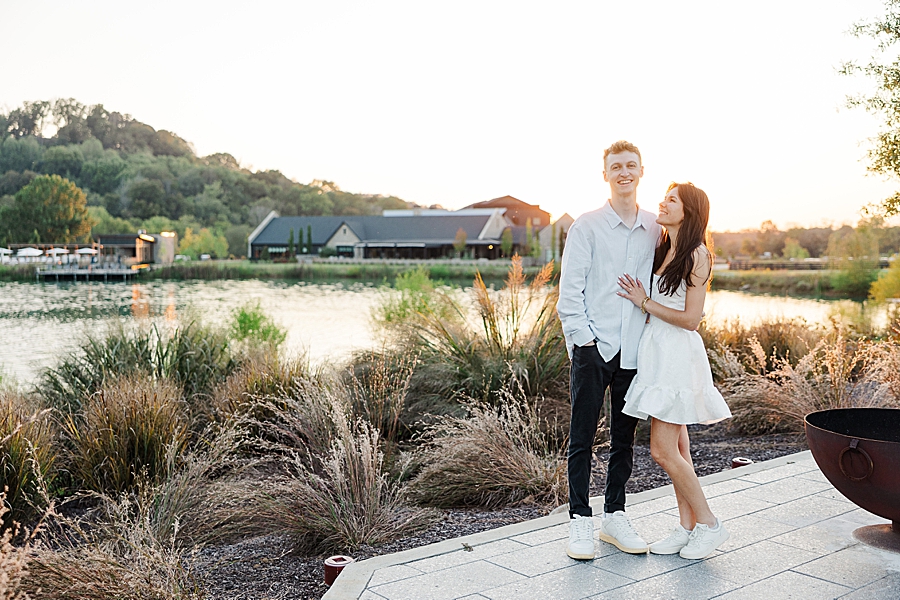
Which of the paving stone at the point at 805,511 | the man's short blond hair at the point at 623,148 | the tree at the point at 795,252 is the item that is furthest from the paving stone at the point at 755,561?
the tree at the point at 795,252

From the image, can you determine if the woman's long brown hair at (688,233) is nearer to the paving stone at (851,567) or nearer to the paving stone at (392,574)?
the paving stone at (851,567)

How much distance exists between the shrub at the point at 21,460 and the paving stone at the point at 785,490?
4412 mm

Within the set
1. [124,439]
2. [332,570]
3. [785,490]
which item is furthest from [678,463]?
[124,439]

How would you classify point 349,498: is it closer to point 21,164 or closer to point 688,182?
point 688,182

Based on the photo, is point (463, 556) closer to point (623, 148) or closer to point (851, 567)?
point (851, 567)

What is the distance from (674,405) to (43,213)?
74.8 metres

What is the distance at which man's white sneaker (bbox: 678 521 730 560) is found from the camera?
326 centimetres

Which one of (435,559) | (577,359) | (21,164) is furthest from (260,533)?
(21,164)

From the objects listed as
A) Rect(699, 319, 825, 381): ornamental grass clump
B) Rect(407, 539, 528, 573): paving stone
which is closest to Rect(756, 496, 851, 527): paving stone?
Rect(407, 539, 528, 573): paving stone

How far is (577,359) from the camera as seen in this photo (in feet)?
10.9

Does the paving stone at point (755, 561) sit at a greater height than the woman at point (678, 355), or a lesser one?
lesser

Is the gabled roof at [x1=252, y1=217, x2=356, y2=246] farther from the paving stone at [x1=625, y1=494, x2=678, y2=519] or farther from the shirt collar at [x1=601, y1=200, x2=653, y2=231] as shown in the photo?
the shirt collar at [x1=601, y1=200, x2=653, y2=231]

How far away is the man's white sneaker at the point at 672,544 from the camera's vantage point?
334 cm

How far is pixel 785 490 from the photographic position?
438 cm
